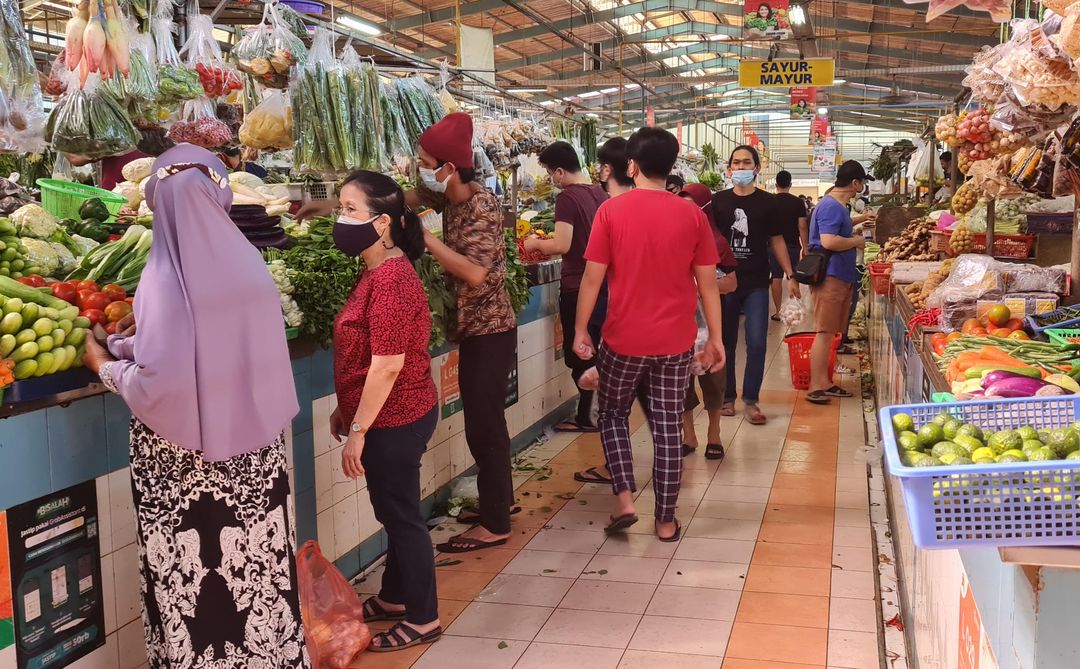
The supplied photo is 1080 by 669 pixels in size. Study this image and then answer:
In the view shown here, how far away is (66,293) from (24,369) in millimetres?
478

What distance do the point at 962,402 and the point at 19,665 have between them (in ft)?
7.80

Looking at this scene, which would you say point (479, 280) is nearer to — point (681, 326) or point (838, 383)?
point (681, 326)

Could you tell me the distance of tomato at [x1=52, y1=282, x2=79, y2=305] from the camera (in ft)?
9.64

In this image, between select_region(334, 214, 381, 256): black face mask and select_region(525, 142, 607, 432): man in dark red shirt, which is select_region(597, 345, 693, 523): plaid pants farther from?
select_region(334, 214, 381, 256): black face mask

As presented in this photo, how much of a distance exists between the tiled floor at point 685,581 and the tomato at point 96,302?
1.49 metres

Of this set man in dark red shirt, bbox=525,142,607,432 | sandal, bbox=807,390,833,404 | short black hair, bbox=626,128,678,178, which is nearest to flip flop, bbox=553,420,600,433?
man in dark red shirt, bbox=525,142,607,432

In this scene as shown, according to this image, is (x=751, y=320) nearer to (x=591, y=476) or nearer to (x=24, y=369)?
(x=591, y=476)

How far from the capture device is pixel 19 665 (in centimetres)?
256

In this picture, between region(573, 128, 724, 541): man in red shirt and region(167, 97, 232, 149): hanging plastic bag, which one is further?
region(573, 128, 724, 541): man in red shirt

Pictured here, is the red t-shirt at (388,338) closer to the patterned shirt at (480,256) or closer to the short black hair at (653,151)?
the patterned shirt at (480,256)

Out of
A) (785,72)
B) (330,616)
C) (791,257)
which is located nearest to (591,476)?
(330,616)

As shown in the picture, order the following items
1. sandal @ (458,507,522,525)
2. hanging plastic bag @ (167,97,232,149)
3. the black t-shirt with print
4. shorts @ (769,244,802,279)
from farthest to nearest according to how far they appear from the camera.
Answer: shorts @ (769,244,802,279)
the black t-shirt with print
sandal @ (458,507,522,525)
hanging plastic bag @ (167,97,232,149)

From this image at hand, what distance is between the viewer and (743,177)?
261 inches

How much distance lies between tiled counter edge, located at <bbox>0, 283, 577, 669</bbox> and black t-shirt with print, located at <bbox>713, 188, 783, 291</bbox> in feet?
4.33
